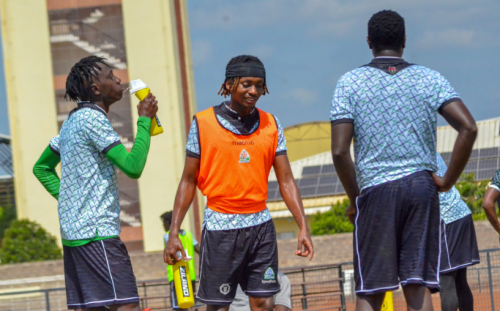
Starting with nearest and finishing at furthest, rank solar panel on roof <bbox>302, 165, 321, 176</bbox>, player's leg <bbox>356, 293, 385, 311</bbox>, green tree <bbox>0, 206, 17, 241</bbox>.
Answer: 1. player's leg <bbox>356, 293, 385, 311</bbox>
2. green tree <bbox>0, 206, 17, 241</bbox>
3. solar panel on roof <bbox>302, 165, 321, 176</bbox>

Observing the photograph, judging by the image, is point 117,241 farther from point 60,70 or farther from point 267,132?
point 60,70

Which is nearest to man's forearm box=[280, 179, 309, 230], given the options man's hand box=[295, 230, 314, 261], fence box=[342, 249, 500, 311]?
man's hand box=[295, 230, 314, 261]

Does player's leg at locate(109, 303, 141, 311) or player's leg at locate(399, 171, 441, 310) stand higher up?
player's leg at locate(399, 171, 441, 310)

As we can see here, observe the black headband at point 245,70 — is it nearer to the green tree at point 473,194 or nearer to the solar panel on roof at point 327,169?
the green tree at point 473,194

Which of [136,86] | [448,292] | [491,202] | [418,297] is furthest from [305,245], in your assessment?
[491,202]

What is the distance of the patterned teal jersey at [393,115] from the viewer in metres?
3.99

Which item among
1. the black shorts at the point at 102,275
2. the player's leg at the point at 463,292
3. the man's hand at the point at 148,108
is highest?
the man's hand at the point at 148,108

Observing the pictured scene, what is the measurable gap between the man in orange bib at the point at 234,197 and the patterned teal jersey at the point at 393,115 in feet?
3.18

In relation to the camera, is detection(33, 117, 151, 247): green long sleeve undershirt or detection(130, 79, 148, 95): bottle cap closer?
detection(33, 117, 151, 247): green long sleeve undershirt

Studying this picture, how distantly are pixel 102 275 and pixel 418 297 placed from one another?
197 cm

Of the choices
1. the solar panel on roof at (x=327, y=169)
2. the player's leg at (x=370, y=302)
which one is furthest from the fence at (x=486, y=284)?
the solar panel on roof at (x=327, y=169)

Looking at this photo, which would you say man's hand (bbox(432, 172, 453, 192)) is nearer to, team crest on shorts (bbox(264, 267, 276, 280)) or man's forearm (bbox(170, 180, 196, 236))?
team crest on shorts (bbox(264, 267, 276, 280))

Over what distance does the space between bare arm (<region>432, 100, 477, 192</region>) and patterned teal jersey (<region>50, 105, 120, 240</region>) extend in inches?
81.5

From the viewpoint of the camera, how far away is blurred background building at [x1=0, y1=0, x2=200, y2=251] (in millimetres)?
36906
